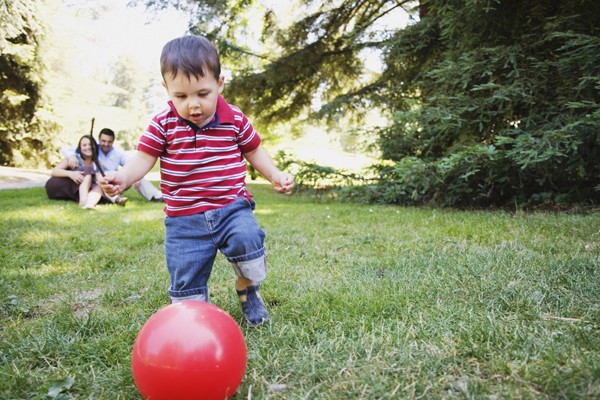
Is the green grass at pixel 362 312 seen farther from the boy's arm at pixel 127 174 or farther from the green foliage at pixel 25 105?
the green foliage at pixel 25 105

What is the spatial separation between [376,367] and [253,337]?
0.72 metres

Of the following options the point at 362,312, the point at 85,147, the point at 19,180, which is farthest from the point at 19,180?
the point at 362,312

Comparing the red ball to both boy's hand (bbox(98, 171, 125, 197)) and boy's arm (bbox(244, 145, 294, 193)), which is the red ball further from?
boy's arm (bbox(244, 145, 294, 193))

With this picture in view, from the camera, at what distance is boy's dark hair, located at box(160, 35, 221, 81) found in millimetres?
2260

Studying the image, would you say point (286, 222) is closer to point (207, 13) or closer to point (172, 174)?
point (172, 174)

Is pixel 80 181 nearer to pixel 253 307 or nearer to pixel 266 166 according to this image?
pixel 266 166

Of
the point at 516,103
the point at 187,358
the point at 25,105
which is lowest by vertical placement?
the point at 187,358

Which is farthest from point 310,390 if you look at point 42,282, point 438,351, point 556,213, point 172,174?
point 556,213

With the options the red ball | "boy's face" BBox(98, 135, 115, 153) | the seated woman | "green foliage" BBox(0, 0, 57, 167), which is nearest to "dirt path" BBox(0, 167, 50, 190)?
"green foliage" BBox(0, 0, 57, 167)

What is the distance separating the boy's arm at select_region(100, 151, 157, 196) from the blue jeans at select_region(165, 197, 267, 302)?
1.02ft

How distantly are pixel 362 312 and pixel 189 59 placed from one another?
64.4 inches

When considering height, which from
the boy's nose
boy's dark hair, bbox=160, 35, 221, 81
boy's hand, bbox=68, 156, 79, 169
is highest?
boy's dark hair, bbox=160, 35, 221, 81

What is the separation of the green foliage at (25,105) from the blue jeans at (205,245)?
14285 millimetres

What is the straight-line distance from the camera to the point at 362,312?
8.66 feet
